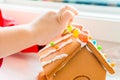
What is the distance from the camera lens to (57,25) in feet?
1.90

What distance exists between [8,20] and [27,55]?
0.17 meters

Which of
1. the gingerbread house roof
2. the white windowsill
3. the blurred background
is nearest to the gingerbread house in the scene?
the gingerbread house roof

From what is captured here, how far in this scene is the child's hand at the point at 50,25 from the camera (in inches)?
22.3

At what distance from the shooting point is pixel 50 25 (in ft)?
1.89

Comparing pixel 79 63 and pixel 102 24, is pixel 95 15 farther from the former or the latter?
pixel 79 63

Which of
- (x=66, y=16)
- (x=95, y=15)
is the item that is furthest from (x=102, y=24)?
(x=66, y=16)

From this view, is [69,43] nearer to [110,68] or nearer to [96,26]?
[110,68]

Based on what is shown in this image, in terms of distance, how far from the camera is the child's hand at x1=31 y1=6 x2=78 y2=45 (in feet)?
Result: 1.86

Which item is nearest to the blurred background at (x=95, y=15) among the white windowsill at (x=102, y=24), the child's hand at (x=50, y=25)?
the white windowsill at (x=102, y=24)

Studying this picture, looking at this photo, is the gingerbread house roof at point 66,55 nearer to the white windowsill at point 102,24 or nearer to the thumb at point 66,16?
the thumb at point 66,16

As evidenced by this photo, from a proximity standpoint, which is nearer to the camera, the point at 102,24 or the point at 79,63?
the point at 79,63

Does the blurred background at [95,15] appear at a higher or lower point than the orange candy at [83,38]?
lower

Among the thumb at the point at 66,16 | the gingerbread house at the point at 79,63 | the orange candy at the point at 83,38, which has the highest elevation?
the thumb at the point at 66,16

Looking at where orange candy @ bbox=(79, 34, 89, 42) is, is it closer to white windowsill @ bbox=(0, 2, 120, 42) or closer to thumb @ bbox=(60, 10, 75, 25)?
thumb @ bbox=(60, 10, 75, 25)
